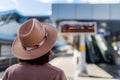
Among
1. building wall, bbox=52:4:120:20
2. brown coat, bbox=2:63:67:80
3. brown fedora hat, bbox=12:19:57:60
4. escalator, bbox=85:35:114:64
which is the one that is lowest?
escalator, bbox=85:35:114:64

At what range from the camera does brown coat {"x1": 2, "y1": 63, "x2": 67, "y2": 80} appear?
1.29 m

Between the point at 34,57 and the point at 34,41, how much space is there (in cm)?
8

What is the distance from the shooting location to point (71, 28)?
403 inches

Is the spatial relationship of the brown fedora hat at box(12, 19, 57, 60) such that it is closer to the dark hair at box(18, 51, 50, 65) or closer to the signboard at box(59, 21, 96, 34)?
the dark hair at box(18, 51, 50, 65)

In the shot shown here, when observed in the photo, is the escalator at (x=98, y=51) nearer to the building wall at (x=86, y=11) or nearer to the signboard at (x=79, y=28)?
the building wall at (x=86, y=11)

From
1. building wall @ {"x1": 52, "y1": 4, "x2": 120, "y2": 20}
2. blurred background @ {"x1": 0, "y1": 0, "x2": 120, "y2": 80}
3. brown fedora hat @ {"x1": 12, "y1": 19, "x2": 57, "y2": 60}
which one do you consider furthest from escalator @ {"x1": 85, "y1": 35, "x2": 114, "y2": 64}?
brown fedora hat @ {"x1": 12, "y1": 19, "x2": 57, "y2": 60}

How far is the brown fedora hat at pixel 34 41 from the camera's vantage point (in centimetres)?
131

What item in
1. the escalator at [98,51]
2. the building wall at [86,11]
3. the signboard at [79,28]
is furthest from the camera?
the escalator at [98,51]

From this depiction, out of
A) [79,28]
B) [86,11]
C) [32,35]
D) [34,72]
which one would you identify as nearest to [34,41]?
[32,35]

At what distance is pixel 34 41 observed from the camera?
1319mm

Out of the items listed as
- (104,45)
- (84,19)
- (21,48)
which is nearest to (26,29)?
(21,48)

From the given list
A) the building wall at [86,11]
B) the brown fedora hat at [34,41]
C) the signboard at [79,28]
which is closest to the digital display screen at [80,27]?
the signboard at [79,28]

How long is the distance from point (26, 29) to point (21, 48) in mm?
104

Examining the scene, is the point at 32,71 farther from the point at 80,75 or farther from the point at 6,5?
the point at 80,75
